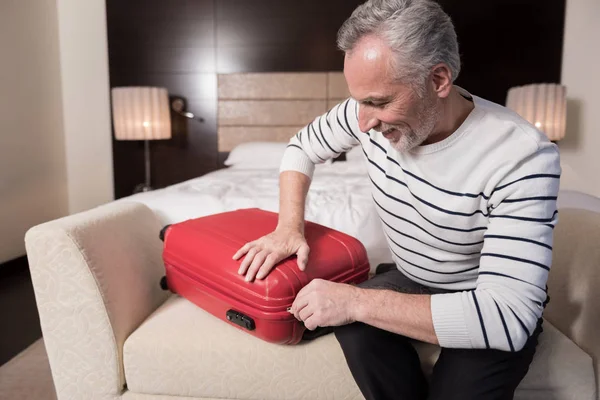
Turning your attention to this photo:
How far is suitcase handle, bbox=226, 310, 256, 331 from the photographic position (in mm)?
966

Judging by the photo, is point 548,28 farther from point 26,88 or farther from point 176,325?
point 26,88

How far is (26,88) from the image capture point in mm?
3283

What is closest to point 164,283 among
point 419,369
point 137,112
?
point 419,369

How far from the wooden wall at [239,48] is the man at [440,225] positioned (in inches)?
108

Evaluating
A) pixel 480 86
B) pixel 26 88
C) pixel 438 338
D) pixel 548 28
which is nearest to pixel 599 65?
pixel 548 28

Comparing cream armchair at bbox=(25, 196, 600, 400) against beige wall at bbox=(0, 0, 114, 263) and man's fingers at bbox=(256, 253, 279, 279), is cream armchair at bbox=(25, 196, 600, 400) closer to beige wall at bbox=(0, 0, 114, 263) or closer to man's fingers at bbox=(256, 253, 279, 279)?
man's fingers at bbox=(256, 253, 279, 279)

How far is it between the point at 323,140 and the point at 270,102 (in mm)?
2528

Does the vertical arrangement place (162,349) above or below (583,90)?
below

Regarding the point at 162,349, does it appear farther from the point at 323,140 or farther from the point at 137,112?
the point at 137,112

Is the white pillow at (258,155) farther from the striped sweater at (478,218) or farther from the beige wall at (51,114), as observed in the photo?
the striped sweater at (478,218)

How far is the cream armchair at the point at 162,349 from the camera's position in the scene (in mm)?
1001

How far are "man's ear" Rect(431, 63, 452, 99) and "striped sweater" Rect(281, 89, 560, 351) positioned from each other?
9 cm

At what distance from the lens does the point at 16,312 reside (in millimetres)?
2348

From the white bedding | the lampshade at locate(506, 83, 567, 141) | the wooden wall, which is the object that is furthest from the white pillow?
the lampshade at locate(506, 83, 567, 141)
